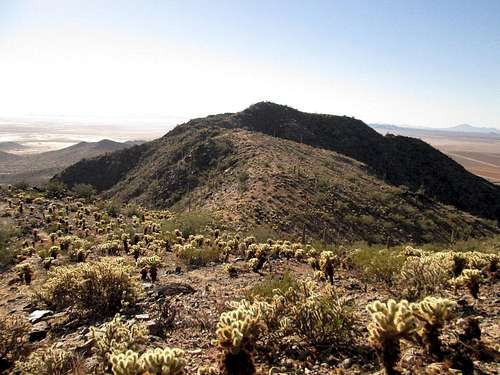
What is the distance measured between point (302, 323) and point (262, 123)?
64483 mm

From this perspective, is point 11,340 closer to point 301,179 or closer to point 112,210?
point 112,210

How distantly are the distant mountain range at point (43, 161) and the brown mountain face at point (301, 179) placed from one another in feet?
90.1

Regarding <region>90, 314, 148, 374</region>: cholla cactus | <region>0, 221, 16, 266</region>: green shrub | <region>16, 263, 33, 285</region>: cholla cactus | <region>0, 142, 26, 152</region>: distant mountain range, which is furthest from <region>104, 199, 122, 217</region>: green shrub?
<region>0, 142, 26, 152</region>: distant mountain range

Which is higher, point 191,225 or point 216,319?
point 216,319

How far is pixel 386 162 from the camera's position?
64375 mm

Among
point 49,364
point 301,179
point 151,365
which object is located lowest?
point 301,179

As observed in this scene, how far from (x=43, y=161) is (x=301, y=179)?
3936 inches

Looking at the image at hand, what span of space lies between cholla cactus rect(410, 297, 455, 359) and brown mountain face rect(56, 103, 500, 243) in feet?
71.1

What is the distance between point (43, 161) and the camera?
110 metres

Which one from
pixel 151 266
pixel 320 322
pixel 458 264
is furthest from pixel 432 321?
pixel 151 266

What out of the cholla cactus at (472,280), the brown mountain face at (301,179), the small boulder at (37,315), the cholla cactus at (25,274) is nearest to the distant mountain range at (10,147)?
the brown mountain face at (301,179)

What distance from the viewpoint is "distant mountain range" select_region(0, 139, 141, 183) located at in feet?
273

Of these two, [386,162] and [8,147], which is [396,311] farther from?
[8,147]

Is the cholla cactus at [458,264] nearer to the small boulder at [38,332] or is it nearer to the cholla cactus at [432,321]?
the cholla cactus at [432,321]
